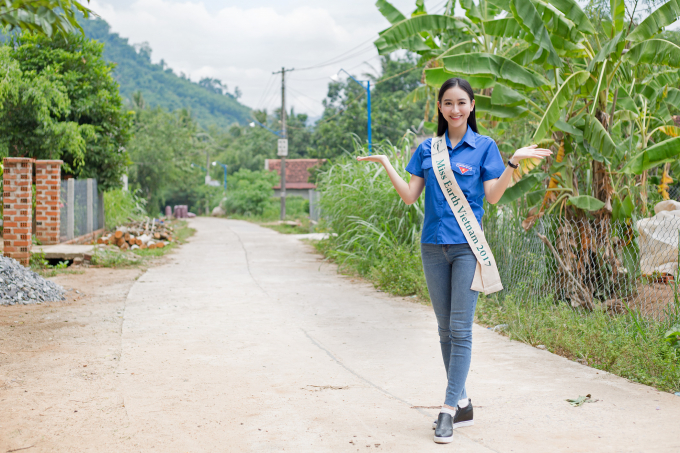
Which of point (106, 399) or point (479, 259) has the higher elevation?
point (479, 259)

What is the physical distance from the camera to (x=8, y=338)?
5.88 meters

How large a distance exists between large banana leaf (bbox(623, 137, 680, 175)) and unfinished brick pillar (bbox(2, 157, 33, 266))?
930 centimetres

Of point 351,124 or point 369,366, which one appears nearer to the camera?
point 369,366

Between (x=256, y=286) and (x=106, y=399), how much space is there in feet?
17.7

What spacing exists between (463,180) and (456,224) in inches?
10.2

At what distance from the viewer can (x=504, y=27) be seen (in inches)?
292

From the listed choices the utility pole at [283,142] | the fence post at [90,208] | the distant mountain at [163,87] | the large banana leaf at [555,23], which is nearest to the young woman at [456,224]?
the large banana leaf at [555,23]

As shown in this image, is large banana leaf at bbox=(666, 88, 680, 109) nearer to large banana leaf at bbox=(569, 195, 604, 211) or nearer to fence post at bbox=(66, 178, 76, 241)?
large banana leaf at bbox=(569, 195, 604, 211)

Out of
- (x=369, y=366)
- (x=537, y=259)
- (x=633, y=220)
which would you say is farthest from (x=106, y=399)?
(x=633, y=220)

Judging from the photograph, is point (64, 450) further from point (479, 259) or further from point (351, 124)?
point (351, 124)

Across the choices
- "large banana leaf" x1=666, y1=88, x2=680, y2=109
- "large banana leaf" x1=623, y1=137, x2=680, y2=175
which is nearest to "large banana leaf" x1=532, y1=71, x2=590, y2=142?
"large banana leaf" x1=623, y1=137, x2=680, y2=175

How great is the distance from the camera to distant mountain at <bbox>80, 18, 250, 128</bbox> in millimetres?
118500

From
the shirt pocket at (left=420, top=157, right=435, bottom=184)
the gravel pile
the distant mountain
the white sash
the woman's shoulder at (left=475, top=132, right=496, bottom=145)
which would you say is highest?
the distant mountain

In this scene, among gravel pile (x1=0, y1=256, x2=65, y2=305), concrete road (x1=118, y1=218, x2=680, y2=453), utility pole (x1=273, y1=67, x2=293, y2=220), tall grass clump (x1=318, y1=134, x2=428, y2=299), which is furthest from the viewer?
utility pole (x1=273, y1=67, x2=293, y2=220)
